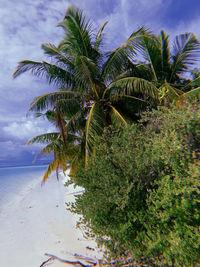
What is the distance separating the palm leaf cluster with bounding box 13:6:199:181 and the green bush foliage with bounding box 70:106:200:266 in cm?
286

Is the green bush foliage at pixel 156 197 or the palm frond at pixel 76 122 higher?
the palm frond at pixel 76 122

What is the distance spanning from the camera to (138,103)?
7.39 meters

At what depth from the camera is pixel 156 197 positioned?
9.45ft

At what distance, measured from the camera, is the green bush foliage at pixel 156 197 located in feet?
8.06

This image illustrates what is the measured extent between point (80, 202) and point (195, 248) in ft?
8.83

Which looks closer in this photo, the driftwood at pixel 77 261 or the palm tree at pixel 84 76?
the driftwood at pixel 77 261

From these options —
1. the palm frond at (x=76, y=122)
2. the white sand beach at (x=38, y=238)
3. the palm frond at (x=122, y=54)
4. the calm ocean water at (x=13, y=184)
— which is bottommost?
the calm ocean water at (x=13, y=184)

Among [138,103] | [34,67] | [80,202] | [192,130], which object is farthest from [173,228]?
[34,67]

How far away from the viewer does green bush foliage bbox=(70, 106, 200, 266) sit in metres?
2.46

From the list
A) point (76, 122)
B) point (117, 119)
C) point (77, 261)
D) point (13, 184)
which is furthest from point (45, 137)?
point (13, 184)

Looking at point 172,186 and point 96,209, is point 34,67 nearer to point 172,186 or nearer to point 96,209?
point 96,209

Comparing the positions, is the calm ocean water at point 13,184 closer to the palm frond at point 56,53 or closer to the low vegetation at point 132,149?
the low vegetation at point 132,149

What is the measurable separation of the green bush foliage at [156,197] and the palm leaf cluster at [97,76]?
9.40 ft

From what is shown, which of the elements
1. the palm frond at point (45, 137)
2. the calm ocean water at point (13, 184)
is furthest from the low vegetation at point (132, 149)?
the calm ocean water at point (13, 184)
